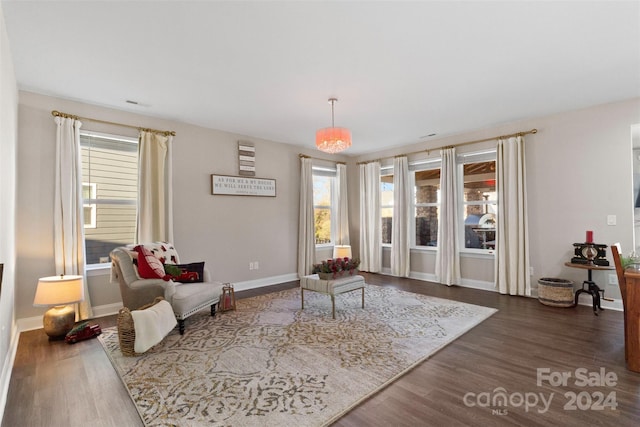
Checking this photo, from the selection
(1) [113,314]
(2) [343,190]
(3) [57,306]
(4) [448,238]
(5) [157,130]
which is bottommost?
(1) [113,314]

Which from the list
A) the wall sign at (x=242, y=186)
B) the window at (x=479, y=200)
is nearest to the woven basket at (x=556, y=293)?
the window at (x=479, y=200)

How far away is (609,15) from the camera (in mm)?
2221

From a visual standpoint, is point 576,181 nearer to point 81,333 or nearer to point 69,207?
point 81,333

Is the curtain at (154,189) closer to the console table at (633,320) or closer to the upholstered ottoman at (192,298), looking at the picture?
the upholstered ottoman at (192,298)

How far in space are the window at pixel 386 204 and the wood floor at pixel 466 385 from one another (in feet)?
11.5

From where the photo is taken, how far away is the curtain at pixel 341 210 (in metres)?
6.69

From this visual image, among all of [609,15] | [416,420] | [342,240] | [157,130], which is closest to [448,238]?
[342,240]

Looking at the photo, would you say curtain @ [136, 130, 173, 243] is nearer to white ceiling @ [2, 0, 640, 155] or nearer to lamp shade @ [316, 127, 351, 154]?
white ceiling @ [2, 0, 640, 155]

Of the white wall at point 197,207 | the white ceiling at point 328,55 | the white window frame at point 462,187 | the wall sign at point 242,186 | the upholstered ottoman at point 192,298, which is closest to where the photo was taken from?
the white ceiling at point 328,55

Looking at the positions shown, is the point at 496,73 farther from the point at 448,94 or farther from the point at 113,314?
the point at 113,314

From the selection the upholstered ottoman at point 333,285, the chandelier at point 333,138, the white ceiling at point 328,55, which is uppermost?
the white ceiling at point 328,55

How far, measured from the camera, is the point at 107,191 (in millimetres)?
4074

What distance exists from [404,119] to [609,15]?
8.12 ft

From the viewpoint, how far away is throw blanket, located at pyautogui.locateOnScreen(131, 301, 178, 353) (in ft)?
8.62
